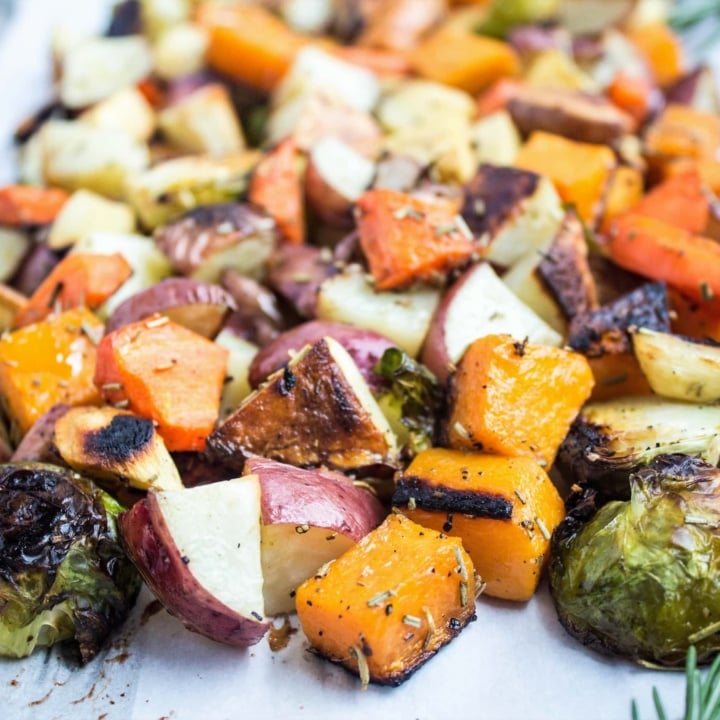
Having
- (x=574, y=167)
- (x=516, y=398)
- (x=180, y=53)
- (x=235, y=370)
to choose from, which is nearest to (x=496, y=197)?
(x=574, y=167)

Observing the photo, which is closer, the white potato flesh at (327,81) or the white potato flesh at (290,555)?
the white potato flesh at (290,555)

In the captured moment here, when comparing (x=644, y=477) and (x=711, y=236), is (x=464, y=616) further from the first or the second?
(x=711, y=236)

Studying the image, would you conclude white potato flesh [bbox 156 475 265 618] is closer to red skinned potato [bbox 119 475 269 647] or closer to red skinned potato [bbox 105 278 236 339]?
red skinned potato [bbox 119 475 269 647]

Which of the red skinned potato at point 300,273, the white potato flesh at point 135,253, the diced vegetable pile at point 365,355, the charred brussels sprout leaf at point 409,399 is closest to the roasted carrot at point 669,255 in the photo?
the diced vegetable pile at point 365,355

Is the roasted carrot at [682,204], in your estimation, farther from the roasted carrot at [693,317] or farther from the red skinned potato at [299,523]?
the red skinned potato at [299,523]

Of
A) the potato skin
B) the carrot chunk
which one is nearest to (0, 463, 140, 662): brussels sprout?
the potato skin

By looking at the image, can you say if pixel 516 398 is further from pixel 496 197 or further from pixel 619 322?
pixel 496 197
